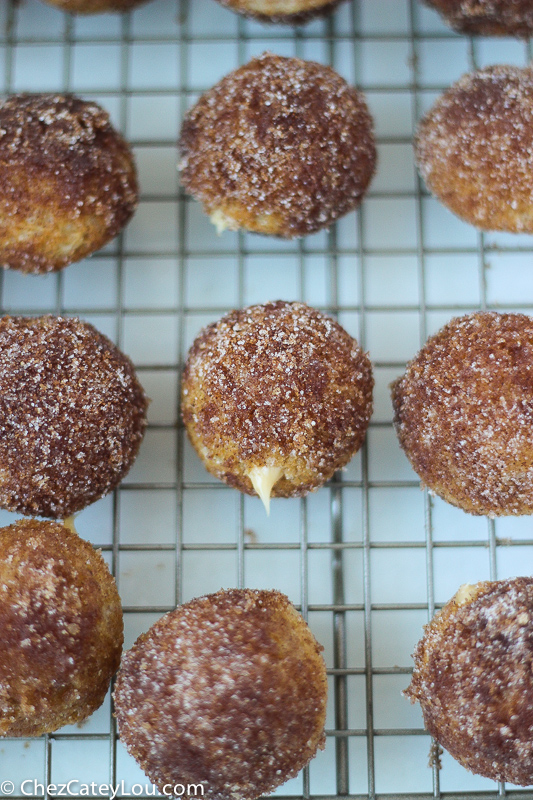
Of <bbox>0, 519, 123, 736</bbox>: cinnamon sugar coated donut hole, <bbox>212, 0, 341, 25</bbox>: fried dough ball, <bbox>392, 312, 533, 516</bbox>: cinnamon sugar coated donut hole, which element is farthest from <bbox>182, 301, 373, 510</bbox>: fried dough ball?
<bbox>212, 0, 341, 25</bbox>: fried dough ball

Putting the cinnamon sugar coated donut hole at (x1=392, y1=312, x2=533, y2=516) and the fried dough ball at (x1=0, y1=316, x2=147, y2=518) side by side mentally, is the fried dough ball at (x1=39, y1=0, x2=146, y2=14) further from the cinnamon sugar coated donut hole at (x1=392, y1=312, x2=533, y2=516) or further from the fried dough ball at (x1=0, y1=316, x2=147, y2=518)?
the cinnamon sugar coated donut hole at (x1=392, y1=312, x2=533, y2=516)

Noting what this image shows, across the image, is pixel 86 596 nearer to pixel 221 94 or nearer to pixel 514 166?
pixel 221 94

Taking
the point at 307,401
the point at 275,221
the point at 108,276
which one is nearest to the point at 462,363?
the point at 307,401

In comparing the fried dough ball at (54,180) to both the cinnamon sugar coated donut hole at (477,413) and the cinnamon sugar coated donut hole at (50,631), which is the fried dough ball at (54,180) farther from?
the cinnamon sugar coated donut hole at (477,413)

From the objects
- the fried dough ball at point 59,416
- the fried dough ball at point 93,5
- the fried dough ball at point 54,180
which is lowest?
the fried dough ball at point 59,416

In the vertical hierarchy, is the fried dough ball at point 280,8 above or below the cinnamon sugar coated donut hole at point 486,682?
above

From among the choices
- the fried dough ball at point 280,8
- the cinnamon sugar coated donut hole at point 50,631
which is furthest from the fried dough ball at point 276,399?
the fried dough ball at point 280,8
